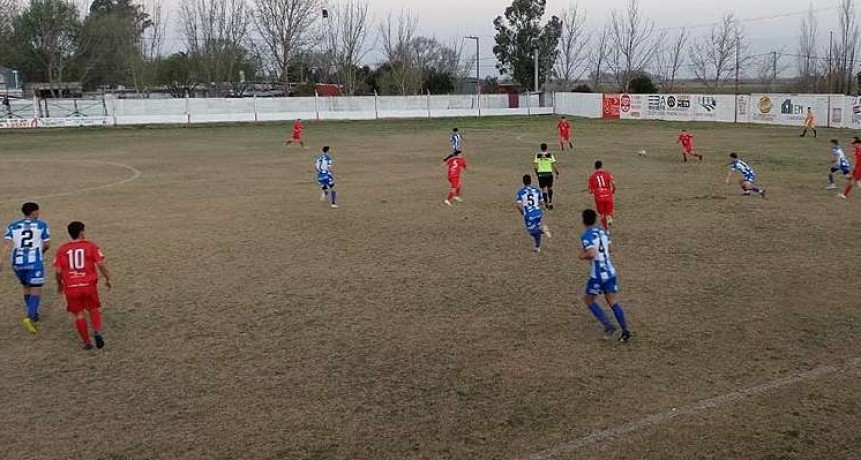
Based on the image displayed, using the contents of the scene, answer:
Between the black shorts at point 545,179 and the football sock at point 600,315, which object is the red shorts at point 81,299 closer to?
the football sock at point 600,315

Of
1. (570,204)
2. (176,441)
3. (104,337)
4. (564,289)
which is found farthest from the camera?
(570,204)

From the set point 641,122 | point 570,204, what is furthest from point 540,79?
point 570,204

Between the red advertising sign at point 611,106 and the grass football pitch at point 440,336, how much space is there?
1541 inches

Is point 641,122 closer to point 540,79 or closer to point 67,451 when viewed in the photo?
point 540,79

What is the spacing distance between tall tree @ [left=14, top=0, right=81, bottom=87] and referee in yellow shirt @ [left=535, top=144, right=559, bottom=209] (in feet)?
205

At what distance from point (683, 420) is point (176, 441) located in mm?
4674

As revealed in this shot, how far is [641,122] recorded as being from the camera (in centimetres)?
5356

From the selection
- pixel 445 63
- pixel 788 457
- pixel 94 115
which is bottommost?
pixel 788 457

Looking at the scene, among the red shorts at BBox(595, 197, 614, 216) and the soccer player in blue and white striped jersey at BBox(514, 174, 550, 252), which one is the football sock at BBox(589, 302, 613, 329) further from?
the red shorts at BBox(595, 197, 614, 216)

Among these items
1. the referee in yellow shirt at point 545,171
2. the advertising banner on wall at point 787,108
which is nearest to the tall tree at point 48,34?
the advertising banner on wall at point 787,108

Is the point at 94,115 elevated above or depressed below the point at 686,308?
above

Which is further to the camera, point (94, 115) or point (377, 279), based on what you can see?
point (94, 115)

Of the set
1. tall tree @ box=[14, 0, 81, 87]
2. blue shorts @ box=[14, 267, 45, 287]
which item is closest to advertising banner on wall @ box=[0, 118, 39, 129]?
tall tree @ box=[14, 0, 81, 87]

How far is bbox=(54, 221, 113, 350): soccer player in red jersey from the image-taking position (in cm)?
884
